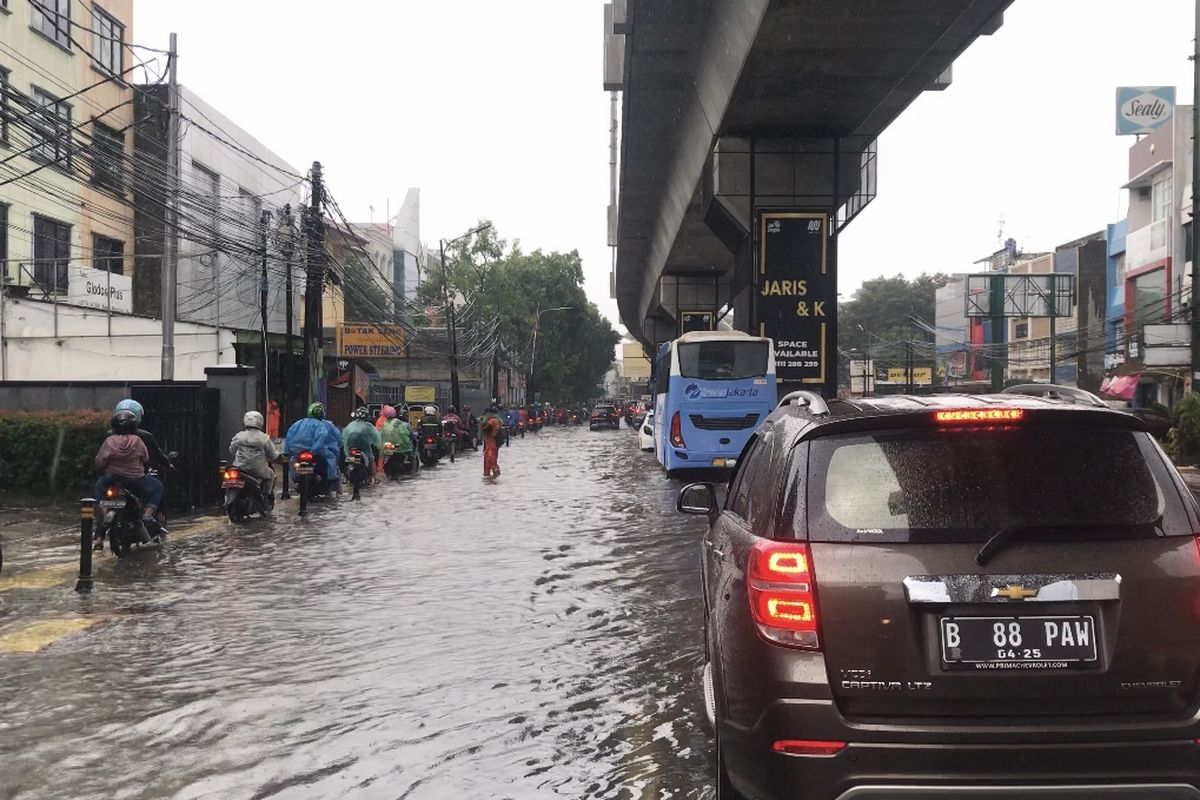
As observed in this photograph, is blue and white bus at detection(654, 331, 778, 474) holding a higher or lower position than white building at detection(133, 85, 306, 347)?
lower

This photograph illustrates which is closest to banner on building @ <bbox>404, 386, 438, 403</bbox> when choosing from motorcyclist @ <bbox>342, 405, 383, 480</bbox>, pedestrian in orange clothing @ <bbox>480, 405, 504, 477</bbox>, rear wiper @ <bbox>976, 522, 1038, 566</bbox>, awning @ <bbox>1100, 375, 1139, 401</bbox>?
awning @ <bbox>1100, 375, 1139, 401</bbox>

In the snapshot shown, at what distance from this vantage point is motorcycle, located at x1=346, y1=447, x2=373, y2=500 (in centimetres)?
1992

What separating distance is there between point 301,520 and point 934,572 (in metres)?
13.7

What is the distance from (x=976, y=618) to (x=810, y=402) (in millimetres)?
1000

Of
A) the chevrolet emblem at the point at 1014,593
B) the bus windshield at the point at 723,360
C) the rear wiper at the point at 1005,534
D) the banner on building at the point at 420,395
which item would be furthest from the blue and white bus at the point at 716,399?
the banner on building at the point at 420,395

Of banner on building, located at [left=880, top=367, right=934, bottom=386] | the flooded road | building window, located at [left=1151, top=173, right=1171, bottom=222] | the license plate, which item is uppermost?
building window, located at [left=1151, top=173, right=1171, bottom=222]

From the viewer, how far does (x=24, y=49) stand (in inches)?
1253

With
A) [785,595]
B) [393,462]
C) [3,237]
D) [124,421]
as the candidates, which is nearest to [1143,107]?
[393,462]

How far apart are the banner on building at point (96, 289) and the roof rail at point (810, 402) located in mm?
30014

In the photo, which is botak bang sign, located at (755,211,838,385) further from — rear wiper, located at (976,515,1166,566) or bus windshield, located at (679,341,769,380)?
rear wiper, located at (976,515,1166,566)

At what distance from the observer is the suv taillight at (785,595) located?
3430 mm

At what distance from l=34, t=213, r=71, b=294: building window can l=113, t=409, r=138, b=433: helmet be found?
2257 centimetres

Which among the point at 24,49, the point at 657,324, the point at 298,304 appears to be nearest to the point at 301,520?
the point at 24,49

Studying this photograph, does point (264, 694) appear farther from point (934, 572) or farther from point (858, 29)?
point (858, 29)
